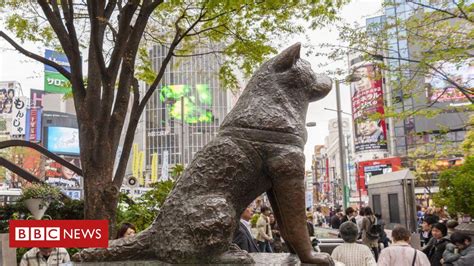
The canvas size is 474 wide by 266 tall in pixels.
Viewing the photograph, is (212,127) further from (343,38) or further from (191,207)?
(191,207)

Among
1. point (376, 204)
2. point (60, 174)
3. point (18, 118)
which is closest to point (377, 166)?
point (376, 204)

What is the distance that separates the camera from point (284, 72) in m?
3.11

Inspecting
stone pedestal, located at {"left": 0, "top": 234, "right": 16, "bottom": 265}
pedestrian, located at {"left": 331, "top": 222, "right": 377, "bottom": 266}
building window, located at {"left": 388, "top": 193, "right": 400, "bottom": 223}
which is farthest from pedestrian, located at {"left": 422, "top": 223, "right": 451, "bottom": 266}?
building window, located at {"left": 388, "top": 193, "right": 400, "bottom": 223}

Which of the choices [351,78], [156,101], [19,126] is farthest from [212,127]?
[351,78]

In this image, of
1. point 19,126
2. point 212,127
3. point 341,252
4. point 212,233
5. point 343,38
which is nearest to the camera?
point 212,233

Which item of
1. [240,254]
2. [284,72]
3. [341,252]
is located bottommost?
[341,252]

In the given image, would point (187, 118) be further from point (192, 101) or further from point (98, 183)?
point (98, 183)

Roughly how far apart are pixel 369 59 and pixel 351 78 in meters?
0.77

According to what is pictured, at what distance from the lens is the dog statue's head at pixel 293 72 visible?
310 centimetres

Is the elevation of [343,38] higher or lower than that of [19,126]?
lower

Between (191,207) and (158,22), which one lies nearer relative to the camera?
(191,207)

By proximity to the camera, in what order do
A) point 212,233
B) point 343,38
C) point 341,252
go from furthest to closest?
point 343,38
point 341,252
point 212,233

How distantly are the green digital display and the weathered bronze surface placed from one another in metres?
48.5

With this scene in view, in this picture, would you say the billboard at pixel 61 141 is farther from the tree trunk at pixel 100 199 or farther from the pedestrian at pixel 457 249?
the pedestrian at pixel 457 249
